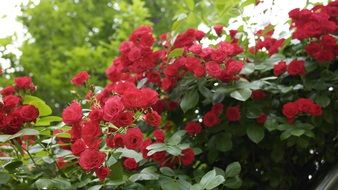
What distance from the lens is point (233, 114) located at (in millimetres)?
1688

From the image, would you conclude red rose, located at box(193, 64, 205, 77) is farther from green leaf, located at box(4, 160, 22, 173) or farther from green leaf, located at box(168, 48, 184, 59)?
green leaf, located at box(4, 160, 22, 173)

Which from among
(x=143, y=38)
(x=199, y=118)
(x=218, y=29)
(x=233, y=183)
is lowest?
(x=233, y=183)

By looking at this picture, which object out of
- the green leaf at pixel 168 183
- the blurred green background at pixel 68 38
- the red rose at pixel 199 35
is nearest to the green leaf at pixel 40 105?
the green leaf at pixel 168 183

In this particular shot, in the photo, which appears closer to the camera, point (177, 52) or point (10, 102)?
point (10, 102)

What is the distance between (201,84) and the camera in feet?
5.55

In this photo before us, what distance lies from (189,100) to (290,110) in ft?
1.12

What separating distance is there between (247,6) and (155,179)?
84 centimetres

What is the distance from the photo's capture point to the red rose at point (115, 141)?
55.3 inches

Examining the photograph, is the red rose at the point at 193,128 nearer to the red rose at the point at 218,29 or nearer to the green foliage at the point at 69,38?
the red rose at the point at 218,29

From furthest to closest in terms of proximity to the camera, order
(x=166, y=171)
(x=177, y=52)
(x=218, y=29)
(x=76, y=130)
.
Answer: (x=218, y=29), (x=177, y=52), (x=166, y=171), (x=76, y=130)

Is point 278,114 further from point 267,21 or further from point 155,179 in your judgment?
point 155,179

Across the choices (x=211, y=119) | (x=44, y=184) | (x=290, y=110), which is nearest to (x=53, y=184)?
(x=44, y=184)

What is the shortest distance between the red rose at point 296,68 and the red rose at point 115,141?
68cm

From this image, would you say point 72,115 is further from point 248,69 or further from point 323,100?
point 323,100
